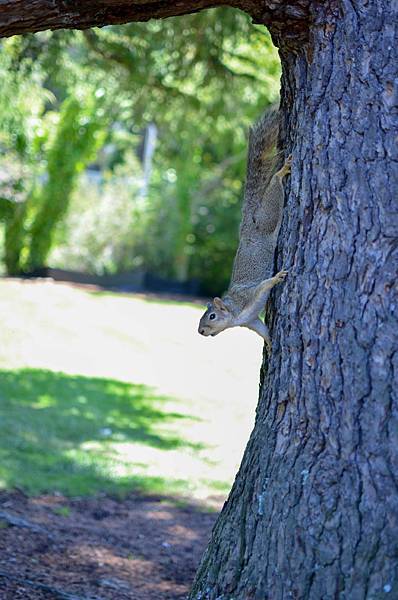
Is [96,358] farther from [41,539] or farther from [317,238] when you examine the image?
[317,238]

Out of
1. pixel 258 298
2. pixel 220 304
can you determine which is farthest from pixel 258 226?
pixel 220 304

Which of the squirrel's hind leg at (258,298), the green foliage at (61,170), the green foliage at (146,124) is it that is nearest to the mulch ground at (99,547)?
the squirrel's hind leg at (258,298)

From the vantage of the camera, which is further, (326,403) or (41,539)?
(41,539)

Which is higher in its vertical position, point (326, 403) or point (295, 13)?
point (295, 13)

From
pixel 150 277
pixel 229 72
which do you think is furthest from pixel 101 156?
pixel 229 72

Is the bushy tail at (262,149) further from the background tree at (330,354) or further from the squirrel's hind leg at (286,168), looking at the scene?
the background tree at (330,354)

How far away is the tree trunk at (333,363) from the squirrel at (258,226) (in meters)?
0.33

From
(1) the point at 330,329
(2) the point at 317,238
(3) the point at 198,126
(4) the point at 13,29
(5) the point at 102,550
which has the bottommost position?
(5) the point at 102,550

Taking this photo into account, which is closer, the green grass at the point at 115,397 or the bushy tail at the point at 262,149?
the bushy tail at the point at 262,149

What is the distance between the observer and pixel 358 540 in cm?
284

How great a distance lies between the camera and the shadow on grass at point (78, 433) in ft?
20.8

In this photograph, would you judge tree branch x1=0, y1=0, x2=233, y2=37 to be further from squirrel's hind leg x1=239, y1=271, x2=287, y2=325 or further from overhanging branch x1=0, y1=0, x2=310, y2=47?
squirrel's hind leg x1=239, y1=271, x2=287, y2=325

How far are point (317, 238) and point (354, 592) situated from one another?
110cm

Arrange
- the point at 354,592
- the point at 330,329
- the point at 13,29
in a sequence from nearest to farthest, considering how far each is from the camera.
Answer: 1. the point at 354,592
2. the point at 330,329
3. the point at 13,29
